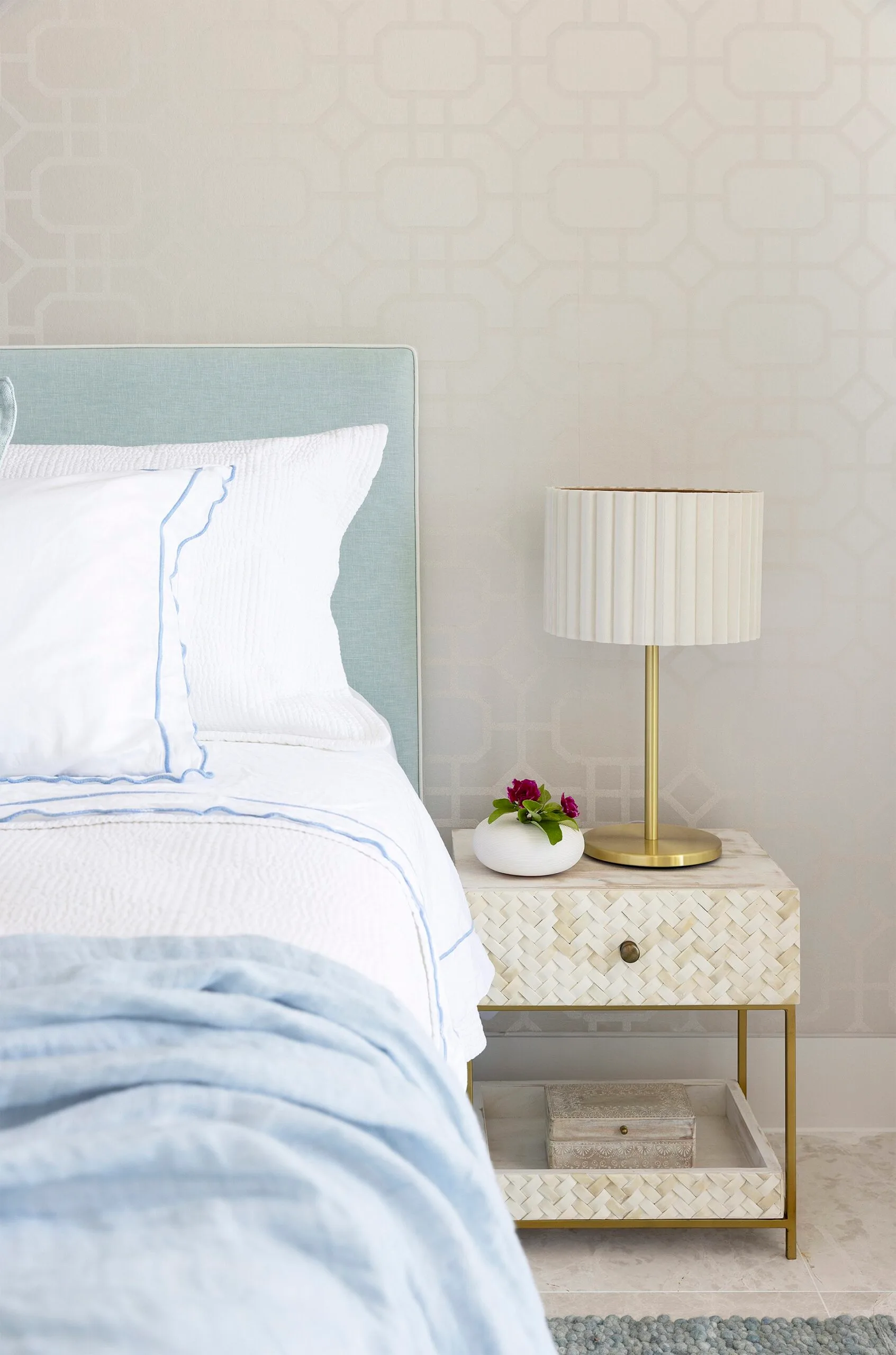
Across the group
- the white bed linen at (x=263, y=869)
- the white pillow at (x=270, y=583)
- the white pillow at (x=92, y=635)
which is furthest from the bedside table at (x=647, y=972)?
the white pillow at (x=92, y=635)

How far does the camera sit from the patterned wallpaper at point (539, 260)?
215 centimetres

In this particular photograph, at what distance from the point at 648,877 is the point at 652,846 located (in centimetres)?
9

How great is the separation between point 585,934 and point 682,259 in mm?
1229

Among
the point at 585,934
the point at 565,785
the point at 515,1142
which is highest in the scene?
the point at 565,785

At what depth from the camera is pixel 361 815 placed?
1408 millimetres

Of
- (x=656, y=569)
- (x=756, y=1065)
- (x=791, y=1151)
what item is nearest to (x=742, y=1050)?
(x=756, y=1065)

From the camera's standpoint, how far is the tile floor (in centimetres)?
179

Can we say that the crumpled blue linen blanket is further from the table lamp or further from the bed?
the table lamp

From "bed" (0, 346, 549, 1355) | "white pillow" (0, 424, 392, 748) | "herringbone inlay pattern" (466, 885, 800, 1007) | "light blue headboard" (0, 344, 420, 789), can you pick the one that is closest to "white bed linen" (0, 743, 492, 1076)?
"bed" (0, 346, 549, 1355)

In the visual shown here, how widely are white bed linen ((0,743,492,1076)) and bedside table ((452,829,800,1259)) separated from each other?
0.27 m

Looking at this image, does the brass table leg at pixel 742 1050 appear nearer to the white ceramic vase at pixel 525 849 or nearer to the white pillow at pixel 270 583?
the white ceramic vase at pixel 525 849

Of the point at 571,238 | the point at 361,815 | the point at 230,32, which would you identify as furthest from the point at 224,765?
the point at 230,32

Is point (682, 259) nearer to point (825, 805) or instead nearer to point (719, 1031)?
point (825, 805)

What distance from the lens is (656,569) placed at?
6.13 ft
